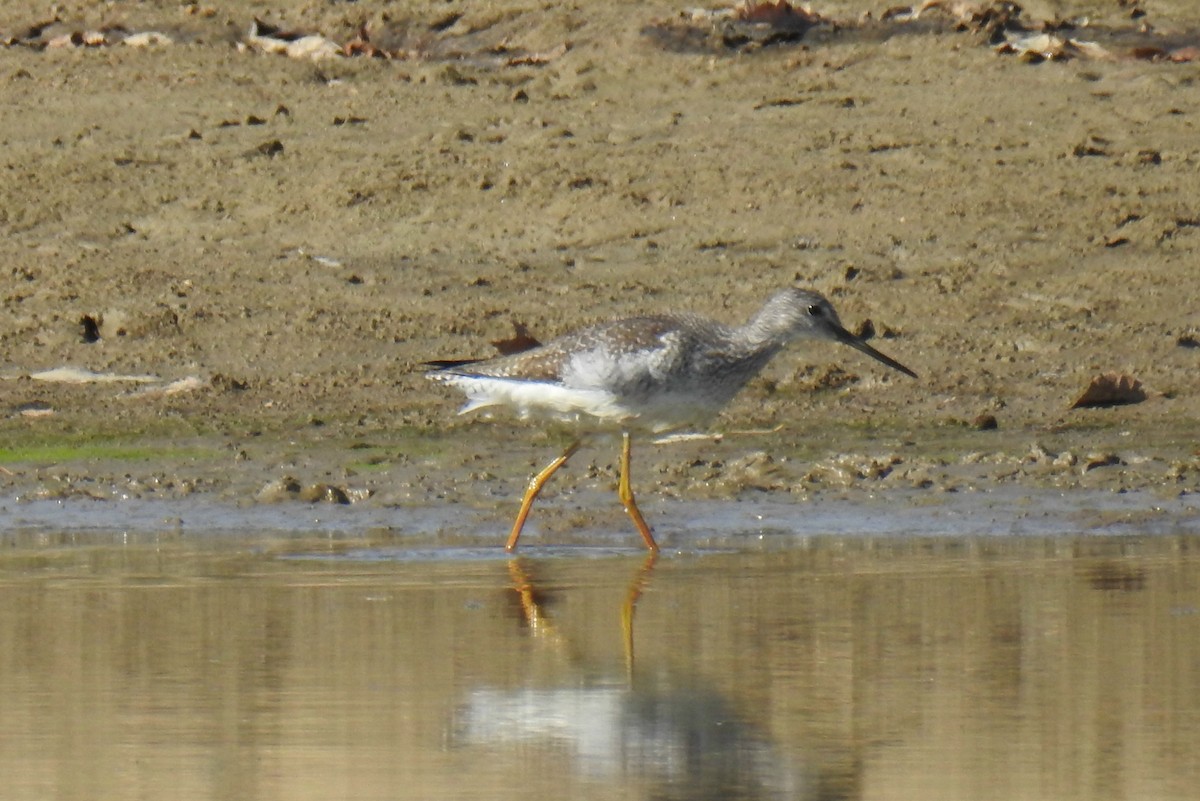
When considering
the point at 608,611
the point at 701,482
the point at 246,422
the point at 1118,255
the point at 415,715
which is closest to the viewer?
the point at 415,715

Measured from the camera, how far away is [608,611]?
6375 millimetres

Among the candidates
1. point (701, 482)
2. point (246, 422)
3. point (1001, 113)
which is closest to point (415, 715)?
point (701, 482)

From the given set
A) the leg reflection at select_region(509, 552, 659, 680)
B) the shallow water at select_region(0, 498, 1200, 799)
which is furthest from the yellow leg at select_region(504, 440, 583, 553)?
the leg reflection at select_region(509, 552, 659, 680)

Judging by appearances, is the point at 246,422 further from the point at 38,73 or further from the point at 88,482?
the point at 38,73

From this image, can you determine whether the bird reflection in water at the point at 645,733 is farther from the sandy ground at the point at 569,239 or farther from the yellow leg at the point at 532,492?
the sandy ground at the point at 569,239

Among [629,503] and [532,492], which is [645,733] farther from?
[532,492]

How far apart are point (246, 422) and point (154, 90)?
138 inches

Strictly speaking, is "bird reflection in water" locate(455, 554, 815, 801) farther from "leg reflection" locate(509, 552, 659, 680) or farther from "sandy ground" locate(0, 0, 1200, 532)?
"sandy ground" locate(0, 0, 1200, 532)

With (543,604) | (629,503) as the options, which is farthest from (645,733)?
(629,503)

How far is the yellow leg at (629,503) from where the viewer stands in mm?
7566

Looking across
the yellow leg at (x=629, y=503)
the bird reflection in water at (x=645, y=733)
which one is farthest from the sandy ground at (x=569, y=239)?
the bird reflection in water at (x=645, y=733)

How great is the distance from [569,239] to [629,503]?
312 cm

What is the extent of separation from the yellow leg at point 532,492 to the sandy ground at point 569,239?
1.16 feet

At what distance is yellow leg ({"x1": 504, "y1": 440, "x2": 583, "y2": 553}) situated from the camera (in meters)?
7.62
